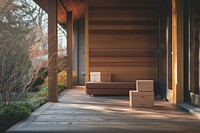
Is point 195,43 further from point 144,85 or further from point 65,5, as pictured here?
point 65,5

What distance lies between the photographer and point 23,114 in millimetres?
4758

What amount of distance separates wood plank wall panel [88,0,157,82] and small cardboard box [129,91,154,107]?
2691mm

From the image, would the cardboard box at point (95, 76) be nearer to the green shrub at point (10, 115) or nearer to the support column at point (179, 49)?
the support column at point (179, 49)

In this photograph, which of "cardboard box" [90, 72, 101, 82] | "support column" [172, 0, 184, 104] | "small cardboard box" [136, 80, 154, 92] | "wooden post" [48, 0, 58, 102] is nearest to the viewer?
"small cardboard box" [136, 80, 154, 92]

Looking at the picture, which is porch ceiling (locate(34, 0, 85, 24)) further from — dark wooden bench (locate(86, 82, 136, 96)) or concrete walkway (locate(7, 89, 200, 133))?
concrete walkway (locate(7, 89, 200, 133))

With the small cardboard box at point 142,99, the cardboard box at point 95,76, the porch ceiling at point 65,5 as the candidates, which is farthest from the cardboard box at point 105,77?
the small cardboard box at point 142,99

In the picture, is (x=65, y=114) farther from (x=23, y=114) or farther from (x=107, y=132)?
(x=107, y=132)

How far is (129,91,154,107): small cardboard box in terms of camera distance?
614cm

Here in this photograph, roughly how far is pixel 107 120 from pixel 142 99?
5.60ft

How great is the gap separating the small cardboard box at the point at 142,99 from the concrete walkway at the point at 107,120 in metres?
0.17

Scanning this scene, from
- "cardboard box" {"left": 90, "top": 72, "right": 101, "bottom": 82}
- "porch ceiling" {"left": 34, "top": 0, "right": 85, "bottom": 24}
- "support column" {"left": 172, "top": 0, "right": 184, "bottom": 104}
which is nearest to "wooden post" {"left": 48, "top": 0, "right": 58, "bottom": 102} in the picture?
"cardboard box" {"left": 90, "top": 72, "right": 101, "bottom": 82}

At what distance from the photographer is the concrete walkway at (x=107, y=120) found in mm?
3975

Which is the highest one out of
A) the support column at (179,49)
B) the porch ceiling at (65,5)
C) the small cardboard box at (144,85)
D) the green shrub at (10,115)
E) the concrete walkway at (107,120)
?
the porch ceiling at (65,5)

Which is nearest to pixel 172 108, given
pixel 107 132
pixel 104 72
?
pixel 107 132
